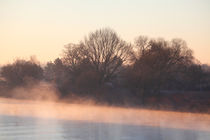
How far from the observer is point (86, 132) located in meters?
14.3

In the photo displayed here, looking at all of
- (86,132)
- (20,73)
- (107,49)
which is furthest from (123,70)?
(86,132)

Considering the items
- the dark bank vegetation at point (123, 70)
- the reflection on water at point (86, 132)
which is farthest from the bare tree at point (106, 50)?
→ the reflection on water at point (86, 132)

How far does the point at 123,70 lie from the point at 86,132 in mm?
38438

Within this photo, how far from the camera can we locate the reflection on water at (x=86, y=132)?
42.9 feet

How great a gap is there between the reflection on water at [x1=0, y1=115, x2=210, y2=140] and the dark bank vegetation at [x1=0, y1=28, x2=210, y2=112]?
24.5 meters

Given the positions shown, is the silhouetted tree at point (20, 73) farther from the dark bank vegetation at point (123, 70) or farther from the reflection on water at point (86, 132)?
the reflection on water at point (86, 132)

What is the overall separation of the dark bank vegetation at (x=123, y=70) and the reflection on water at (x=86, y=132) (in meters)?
24.5

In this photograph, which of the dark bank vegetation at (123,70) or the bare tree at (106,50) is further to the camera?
the bare tree at (106,50)

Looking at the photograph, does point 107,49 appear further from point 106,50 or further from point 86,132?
point 86,132

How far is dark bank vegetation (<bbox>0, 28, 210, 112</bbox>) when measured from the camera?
1654 inches

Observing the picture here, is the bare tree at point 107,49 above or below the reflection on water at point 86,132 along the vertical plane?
above

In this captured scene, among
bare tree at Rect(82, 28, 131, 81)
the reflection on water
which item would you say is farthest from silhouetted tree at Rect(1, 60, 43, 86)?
the reflection on water

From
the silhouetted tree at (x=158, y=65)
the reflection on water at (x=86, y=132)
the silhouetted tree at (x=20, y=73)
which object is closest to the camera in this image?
the reflection on water at (x=86, y=132)

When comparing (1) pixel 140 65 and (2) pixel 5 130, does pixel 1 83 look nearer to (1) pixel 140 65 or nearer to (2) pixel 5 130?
(1) pixel 140 65
